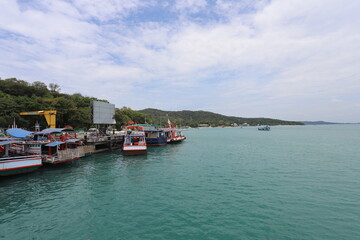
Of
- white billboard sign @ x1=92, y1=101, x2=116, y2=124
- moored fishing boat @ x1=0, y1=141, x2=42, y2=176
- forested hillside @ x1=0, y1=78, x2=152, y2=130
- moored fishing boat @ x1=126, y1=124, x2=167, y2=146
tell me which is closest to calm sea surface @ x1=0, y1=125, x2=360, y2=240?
moored fishing boat @ x1=0, y1=141, x2=42, y2=176

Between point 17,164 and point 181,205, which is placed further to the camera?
point 17,164

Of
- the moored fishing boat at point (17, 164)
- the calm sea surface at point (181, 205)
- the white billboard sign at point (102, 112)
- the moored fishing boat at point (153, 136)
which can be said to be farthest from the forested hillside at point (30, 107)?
the calm sea surface at point (181, 205)

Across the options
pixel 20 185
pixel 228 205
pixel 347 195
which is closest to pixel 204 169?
pixel 228 205

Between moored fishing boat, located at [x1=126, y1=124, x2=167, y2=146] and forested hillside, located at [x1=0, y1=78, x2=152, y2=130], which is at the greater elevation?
forested hillside, located at [x1=0, y1=78, x2=152, y2=130]

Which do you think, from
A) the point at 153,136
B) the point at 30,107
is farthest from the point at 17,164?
→ the point at 30,107

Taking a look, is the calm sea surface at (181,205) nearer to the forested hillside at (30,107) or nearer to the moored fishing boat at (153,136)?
the moored fishing boat at (153,136)

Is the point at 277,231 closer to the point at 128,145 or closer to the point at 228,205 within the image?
the point at 228,205

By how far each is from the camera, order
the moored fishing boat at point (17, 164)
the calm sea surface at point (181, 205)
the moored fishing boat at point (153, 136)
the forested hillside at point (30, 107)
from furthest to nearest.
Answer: the forested hillside at point (30, 107) → the moored fishing boat at point (153, 136) → the moored fishing boat at point (17, 164) → the calm sea surface at point (181, 205)

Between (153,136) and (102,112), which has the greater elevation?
(102,112)

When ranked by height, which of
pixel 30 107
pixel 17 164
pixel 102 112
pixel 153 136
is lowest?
pixel 17 164

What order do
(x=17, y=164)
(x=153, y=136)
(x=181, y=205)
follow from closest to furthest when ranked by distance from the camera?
1. (x=181, y=205)
2. (x=17, y=164)
3. (x=153, y=136)

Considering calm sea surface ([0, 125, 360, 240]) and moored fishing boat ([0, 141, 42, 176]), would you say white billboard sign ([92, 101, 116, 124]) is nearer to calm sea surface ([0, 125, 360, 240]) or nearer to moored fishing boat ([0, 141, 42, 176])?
moored fishing boat ([0, 141, 42, 176])

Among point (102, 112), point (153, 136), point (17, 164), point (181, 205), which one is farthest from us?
point (153, 136)

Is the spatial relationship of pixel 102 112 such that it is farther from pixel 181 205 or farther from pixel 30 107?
pixel 181 205
